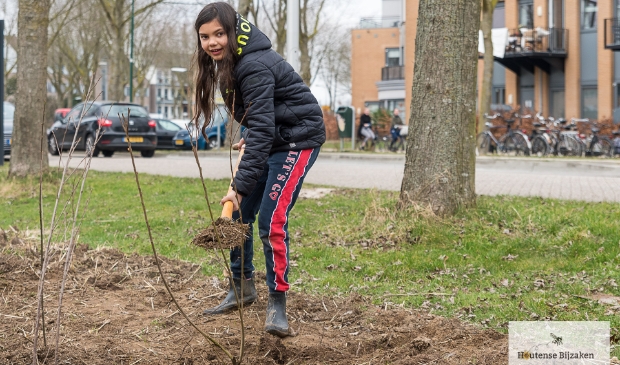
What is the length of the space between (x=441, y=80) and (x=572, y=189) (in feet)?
15.6

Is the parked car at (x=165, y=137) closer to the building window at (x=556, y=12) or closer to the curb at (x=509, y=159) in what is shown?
the curb at (x=509, y=159)

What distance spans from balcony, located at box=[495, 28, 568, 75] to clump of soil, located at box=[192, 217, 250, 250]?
104 ft

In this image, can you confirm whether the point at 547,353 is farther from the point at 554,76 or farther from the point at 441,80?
the point at 554,76

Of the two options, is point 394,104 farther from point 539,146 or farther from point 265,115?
point 265,115

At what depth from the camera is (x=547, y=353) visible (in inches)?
150

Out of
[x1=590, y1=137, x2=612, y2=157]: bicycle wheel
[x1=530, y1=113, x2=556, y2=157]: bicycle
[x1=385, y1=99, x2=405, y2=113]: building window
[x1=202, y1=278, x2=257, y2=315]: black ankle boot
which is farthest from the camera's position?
[x1=385, y1=99, x2=405, y2=113]: building window

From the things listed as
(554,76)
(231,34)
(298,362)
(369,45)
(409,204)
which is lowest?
(298,362)

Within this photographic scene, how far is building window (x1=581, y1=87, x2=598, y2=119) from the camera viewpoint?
34.3 m

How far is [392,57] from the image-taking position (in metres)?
61.3

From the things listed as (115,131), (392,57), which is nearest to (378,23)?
(392,57)

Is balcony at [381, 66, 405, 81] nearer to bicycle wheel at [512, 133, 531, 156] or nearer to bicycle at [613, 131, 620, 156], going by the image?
bicycle wheel at [512, 133, 531, 156]

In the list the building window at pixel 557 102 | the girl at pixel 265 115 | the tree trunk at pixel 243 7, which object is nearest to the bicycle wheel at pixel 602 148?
the tree trunk at pixel 243 7

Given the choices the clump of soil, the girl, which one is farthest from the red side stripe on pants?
the clump of soil

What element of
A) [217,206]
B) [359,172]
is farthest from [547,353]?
[359,172]
